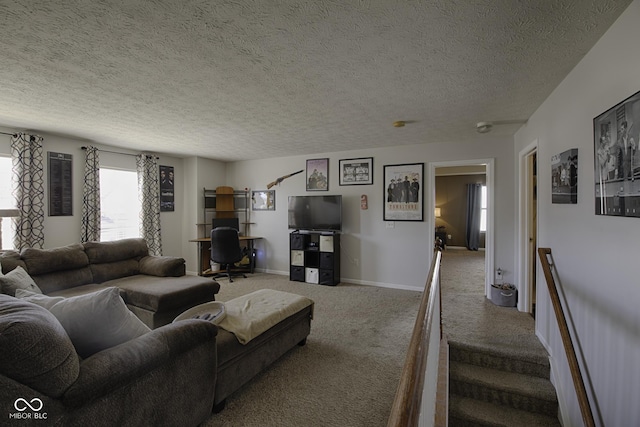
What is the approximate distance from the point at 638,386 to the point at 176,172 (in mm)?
6665

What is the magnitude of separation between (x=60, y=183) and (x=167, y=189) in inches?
69.4

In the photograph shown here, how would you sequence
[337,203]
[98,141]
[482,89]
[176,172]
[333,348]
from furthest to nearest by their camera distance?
[176,172], [337,203], [98,141], [333,348], [482,89]

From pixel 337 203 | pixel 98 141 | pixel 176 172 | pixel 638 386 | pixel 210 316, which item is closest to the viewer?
pixel 638 386

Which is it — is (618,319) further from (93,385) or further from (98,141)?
(98,141)

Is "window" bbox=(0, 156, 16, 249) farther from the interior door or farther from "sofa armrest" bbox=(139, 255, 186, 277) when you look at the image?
the interior door

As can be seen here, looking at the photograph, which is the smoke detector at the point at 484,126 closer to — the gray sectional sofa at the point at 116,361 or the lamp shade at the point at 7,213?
the gray sectional sofa at the point at 116,361

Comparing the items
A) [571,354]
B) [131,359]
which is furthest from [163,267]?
[571,354]

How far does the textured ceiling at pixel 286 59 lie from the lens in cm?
149

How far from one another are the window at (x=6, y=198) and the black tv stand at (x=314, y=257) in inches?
155

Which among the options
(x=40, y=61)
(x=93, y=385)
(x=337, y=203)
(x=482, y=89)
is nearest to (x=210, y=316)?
(x=93, y=385)

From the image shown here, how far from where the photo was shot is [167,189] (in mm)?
5766

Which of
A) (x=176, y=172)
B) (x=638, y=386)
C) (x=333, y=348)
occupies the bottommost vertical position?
(x=333, y=348)

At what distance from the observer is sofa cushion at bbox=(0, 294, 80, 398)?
1005 millimetres

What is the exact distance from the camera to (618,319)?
4.96ft
